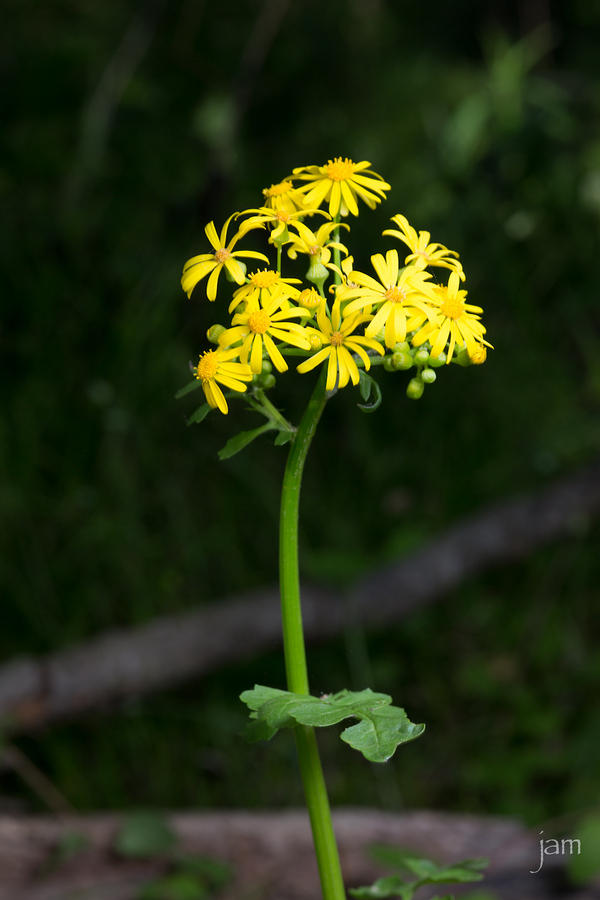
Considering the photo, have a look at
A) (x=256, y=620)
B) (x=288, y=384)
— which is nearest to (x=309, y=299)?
(x=256, y=620)

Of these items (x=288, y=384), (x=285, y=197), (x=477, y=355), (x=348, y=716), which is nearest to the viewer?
(x=348, y=716)

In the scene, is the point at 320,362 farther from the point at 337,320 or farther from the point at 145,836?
the point at 145,836

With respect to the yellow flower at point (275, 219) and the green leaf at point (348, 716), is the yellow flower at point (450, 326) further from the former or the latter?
the green leaf at point (348, 716)

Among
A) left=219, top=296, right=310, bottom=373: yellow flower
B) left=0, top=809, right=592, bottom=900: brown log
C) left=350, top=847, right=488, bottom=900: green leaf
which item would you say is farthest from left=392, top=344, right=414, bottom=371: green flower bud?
left=0, top=809, right=592, bottom=900: brown log

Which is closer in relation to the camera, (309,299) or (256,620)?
(309,299)

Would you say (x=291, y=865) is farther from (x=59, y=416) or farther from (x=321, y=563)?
(x=59, y=416)

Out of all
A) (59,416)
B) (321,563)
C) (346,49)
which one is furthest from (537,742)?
(346,49)
